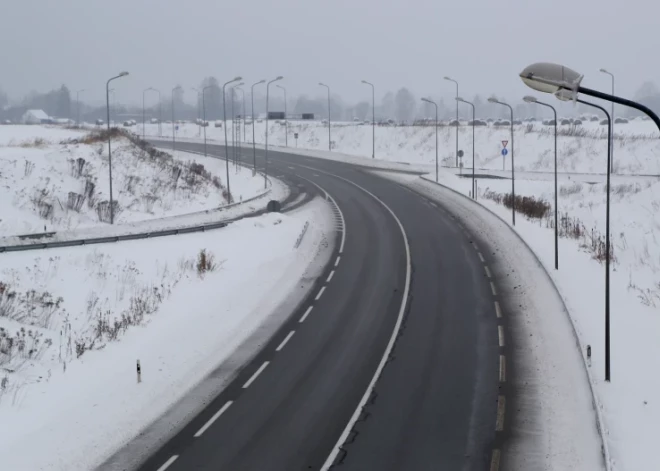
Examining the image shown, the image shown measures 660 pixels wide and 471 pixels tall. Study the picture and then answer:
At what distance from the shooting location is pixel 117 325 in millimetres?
23250

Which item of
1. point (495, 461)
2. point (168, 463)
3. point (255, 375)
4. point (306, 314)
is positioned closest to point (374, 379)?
point (255, 375)

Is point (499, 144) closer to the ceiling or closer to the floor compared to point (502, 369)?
closer to the ceiling

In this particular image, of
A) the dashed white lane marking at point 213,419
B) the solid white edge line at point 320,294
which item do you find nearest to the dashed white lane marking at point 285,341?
the solid white edge line at point 320,294

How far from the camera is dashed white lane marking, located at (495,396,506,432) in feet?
54.3

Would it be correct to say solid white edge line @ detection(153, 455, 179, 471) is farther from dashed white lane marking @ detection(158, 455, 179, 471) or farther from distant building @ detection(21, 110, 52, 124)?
distant building @ detection(21, 110, 52, 124)

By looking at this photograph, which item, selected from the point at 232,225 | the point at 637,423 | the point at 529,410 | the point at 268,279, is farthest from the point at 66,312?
the point at 637,423

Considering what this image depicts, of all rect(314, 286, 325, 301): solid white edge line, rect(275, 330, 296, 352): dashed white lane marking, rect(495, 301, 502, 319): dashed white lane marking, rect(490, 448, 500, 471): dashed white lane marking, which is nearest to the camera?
rect(490, 448, 500, 471): dashed white lane marking

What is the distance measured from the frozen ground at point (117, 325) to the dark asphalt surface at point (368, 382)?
1537mm

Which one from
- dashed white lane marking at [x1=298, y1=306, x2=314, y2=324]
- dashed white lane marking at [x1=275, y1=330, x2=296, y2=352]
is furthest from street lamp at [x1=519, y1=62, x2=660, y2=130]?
dashed white lane marking at [x1=298, y1=306, x2=314, y2=324]

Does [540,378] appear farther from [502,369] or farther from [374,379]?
→ [374,379]

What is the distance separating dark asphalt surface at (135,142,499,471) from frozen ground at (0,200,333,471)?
5.04ft

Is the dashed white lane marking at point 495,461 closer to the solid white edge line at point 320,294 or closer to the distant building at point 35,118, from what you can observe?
the solid white edge line at point 320,294

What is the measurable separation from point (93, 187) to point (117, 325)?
94.6 ft

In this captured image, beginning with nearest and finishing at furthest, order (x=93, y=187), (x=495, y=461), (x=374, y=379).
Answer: (x=495, y=461), (x=374, y=379), (x=93, y=187)
